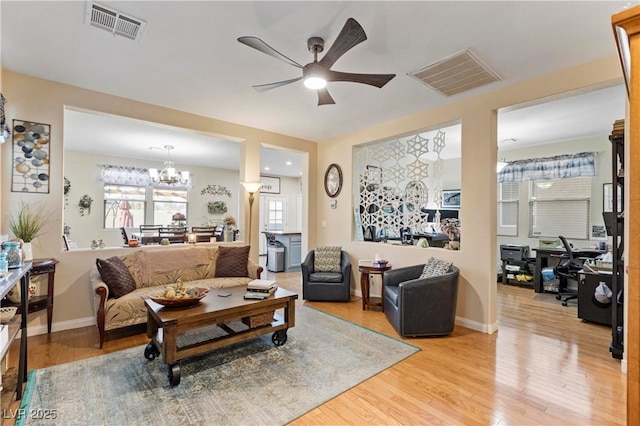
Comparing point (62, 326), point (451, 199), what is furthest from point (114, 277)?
point (451, 199)

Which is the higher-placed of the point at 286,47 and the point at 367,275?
the point at 286,47

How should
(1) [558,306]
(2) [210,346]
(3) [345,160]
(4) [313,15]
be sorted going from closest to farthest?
(4) [313,15] < (2) [210,346] < (1) [558,306] < (3) [345,160]

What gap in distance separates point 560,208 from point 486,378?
475cm

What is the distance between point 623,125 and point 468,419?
9.49 ft

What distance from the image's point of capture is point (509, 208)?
21.2ft

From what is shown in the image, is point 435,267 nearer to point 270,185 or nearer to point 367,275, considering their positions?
point 367,275

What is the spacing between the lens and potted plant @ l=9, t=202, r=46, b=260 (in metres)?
3.11

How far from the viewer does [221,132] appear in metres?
4.59

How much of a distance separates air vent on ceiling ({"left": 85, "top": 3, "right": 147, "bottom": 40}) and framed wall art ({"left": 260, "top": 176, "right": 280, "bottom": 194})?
715cm

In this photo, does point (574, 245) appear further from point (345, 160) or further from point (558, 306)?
point (345, 160)

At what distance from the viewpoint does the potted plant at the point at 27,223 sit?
3109 millimetres

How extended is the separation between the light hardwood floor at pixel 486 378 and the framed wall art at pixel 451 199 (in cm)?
366

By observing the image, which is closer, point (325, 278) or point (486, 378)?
point (486, 378)

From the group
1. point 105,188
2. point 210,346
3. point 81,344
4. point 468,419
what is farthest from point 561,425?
point 105,188
